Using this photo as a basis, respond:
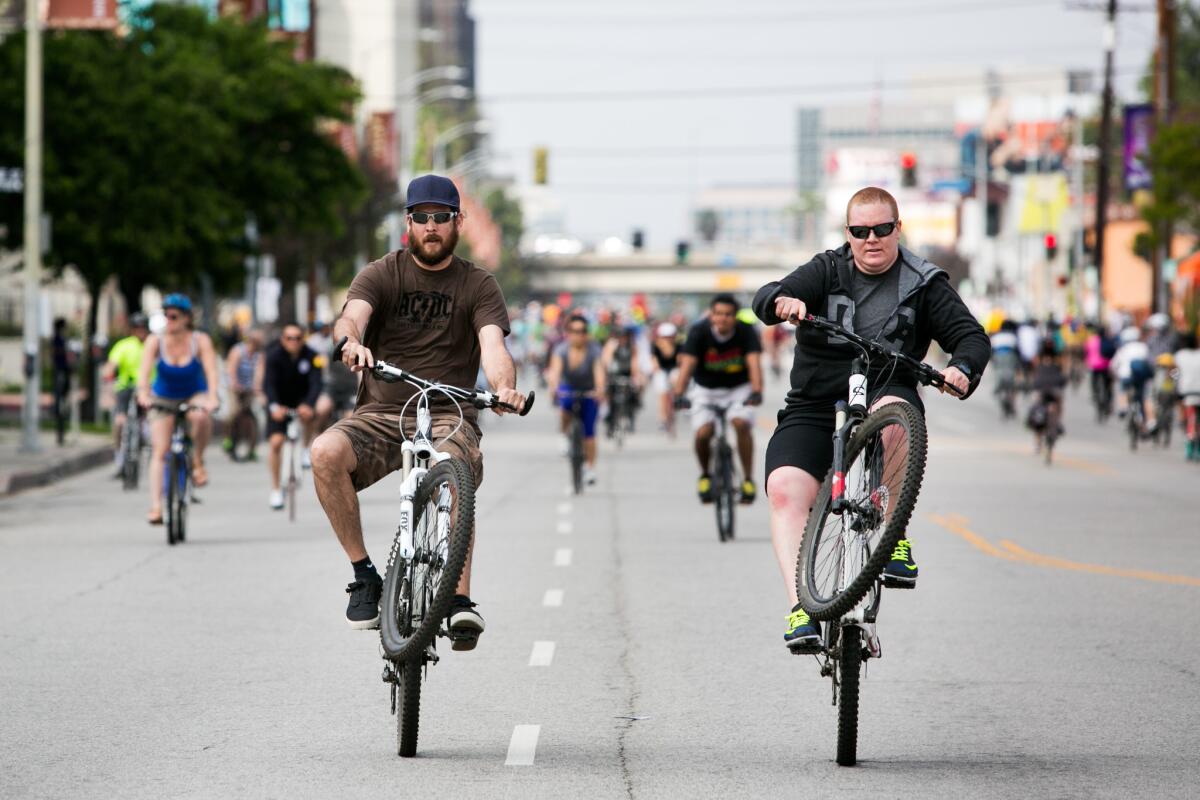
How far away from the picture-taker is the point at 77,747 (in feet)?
26.1

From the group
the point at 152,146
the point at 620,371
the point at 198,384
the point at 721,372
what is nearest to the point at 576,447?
the point at 721,372

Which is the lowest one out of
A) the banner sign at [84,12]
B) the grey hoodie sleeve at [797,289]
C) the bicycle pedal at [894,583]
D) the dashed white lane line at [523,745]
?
the dashed white lane line at [523,745]

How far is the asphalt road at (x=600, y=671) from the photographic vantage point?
7461 millimetres

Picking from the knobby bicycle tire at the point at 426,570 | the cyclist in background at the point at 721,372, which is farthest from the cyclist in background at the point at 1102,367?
the knobby bicycle tire at the point at 426,570

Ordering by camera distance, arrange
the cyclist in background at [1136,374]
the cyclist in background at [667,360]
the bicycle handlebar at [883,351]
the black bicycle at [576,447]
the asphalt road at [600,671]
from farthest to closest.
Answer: the cyclist in background at [667,360] → the cyclist in background at [1136,374] → the black bicycle at [576,447] → the bicycle handlebar at [883,351] → the asphalt road at [600,671]

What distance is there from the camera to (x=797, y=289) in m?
7.81

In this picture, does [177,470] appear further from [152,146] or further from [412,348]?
[152,146]

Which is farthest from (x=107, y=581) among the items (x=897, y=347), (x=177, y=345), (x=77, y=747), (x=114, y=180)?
(x=114, y=180)

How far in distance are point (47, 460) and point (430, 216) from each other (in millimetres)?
19542

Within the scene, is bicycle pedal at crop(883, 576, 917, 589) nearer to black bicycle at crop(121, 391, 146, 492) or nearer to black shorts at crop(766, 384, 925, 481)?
black shorts at crop(766, 384, 925, 481)

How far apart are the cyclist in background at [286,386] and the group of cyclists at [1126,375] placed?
6.18 meters

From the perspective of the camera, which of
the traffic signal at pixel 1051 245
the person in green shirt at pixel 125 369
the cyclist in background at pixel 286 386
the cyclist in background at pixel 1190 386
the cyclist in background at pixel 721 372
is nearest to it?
the cyclist in background at pixel 721 372

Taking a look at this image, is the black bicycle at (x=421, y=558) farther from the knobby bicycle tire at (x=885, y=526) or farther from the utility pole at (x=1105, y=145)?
the utility pole at (x=1105, y=145)

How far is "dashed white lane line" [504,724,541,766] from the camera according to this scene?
25.1ft
